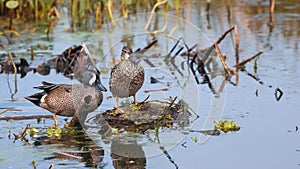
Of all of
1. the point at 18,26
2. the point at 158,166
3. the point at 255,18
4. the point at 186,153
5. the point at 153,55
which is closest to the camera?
the point at 158,166

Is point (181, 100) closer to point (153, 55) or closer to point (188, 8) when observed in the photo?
point (153, 55)

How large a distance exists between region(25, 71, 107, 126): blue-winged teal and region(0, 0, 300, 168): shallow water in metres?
0.18

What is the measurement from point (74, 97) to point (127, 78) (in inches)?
18.5

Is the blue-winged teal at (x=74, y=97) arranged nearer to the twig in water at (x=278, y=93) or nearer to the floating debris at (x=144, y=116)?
the floating debris at (x=144, y=116)

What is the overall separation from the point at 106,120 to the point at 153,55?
3.35 metres

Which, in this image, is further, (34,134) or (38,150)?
(34,134)

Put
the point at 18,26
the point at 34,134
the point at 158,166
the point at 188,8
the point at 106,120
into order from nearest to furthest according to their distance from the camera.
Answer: the point at 158,166 → the point at 34,134 → the point at 106,120 → the point at 18,26 → the point at 188,8

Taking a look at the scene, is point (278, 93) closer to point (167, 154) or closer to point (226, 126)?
point (226, 126)

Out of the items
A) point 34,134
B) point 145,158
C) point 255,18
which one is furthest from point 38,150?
point 255,18

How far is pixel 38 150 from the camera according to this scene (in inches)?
202

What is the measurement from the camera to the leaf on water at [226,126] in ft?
18.6

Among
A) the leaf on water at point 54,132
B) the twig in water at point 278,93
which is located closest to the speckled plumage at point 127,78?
the leaf on water at point 54,132

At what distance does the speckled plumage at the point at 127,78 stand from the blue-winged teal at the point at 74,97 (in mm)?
158

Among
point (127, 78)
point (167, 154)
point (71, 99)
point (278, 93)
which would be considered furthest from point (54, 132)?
point (278, 93)
